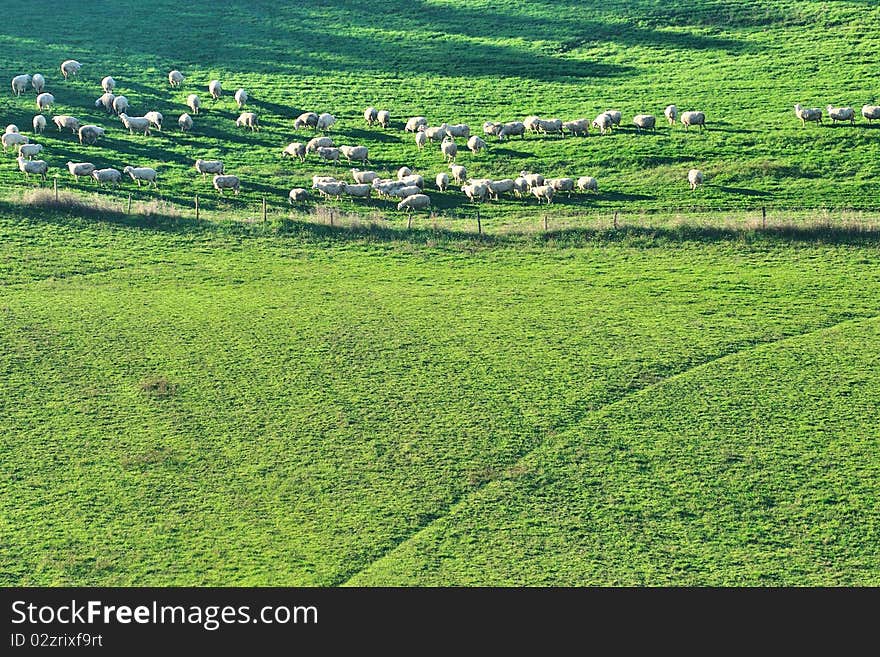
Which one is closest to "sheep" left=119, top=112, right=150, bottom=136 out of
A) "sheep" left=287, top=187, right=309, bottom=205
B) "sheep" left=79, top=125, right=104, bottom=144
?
"sheep" left=79, top=125, right=104, bottom=144

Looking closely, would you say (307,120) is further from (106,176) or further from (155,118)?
(106,176)

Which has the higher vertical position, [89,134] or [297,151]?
[89,134]

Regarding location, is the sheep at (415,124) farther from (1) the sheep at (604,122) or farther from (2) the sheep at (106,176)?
(2) the sheep at (106,176)

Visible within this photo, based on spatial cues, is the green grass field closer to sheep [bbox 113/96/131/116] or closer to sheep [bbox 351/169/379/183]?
sheep [bbox 113/96/131/116]

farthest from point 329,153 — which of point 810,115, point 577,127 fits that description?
point 810,115

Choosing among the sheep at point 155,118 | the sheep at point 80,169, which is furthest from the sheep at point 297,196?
the sheep at point 155,118

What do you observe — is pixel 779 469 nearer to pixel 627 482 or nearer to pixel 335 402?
pixel 627 482
